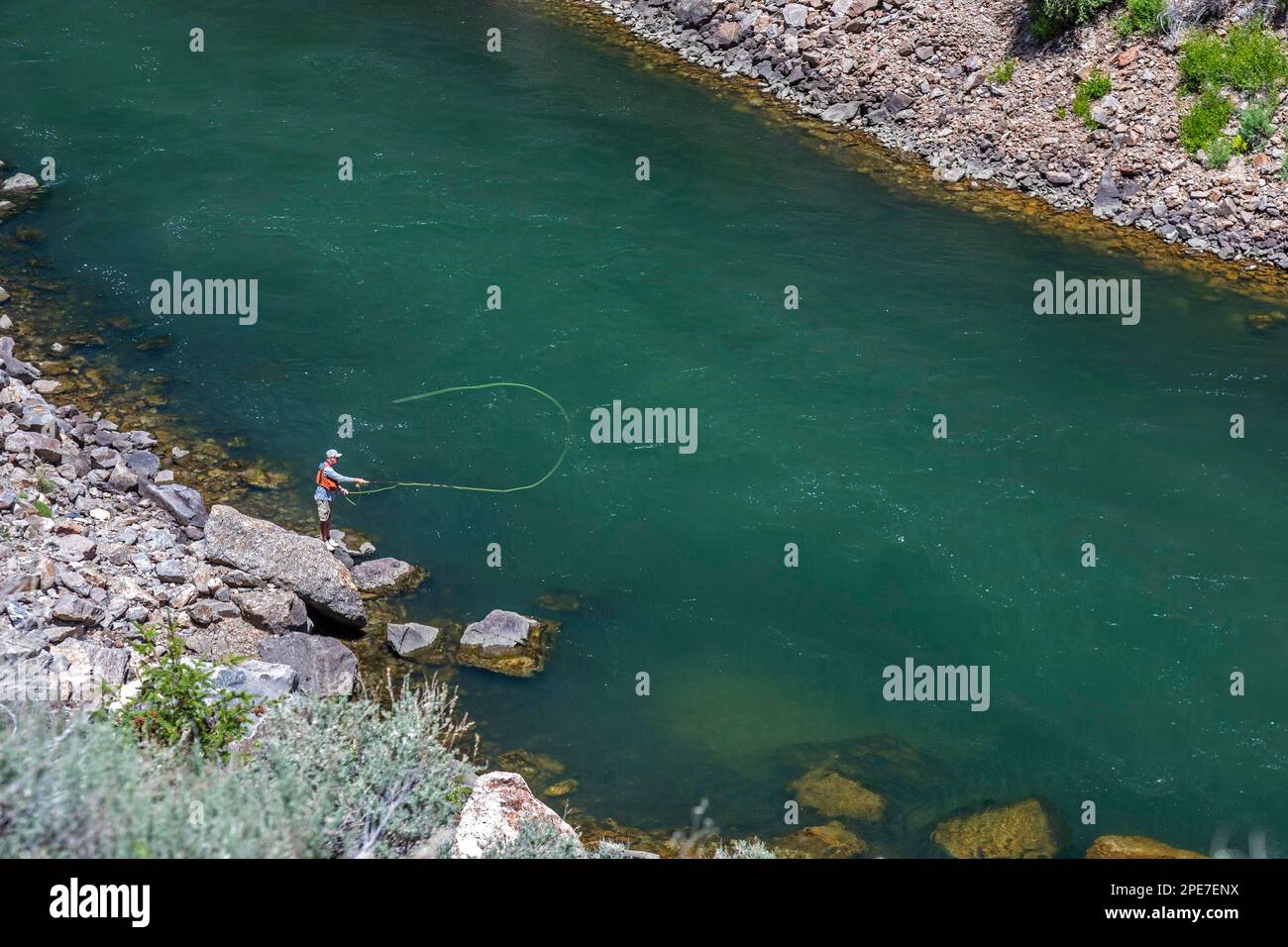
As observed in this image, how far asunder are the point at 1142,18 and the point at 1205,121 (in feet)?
11.4

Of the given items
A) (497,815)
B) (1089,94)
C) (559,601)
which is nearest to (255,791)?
(497,815)

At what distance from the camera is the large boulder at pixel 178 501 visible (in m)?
17.9

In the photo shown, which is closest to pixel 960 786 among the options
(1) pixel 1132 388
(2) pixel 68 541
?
(1) pixel 1132 388

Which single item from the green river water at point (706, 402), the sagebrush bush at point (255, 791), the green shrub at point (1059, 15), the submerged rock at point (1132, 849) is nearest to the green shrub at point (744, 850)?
the sagebrush bush at point (255, 791)

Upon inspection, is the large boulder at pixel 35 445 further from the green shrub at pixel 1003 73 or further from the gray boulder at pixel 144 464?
the green shrub at pixel 1003 73

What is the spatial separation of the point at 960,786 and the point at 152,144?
903 inches

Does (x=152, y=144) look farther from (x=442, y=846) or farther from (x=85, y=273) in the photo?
(x=442, y=846)

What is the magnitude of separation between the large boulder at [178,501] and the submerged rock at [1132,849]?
40.2 ft

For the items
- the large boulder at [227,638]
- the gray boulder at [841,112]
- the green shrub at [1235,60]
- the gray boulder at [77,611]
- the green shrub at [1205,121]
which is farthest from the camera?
the gray boulder at [841,112]

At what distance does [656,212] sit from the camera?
27.0m

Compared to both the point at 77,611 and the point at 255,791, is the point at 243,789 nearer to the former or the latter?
the point at 255,791

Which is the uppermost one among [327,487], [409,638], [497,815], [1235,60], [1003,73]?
[1235,60]

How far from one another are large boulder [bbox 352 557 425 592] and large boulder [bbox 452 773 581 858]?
448 cm

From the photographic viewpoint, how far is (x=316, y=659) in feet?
50.7
